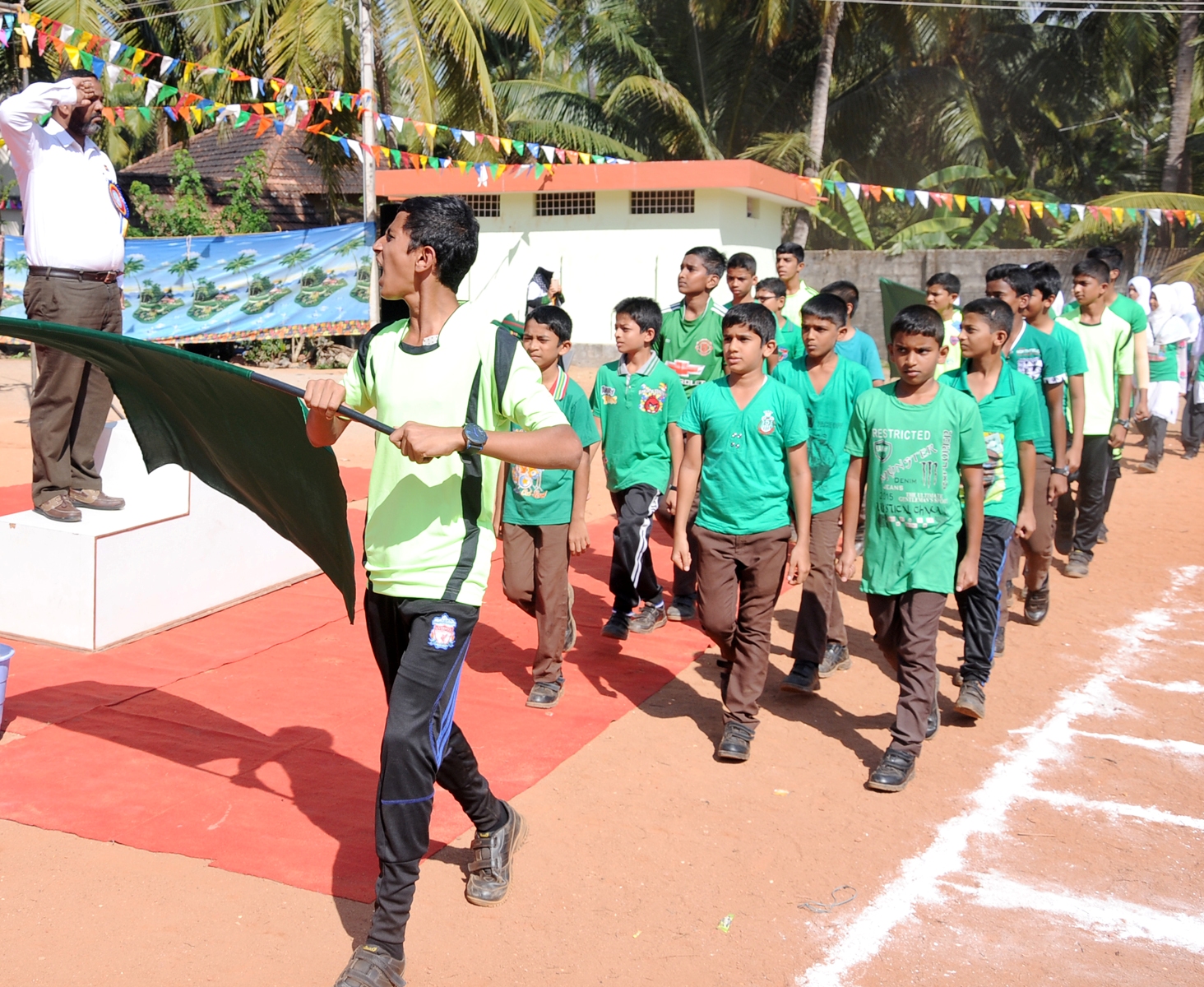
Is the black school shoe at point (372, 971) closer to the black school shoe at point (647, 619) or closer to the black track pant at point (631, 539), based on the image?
the black track pant at point (631, 539)

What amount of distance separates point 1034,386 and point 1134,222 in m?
17.4

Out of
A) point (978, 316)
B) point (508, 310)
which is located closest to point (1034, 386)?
point (978, 316)

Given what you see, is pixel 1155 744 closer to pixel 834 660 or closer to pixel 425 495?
pixel 834 660

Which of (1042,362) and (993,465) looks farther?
(1042,362)

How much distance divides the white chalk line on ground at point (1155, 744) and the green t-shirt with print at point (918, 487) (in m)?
1.19

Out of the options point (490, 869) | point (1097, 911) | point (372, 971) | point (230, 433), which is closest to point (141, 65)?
point (230, 433)

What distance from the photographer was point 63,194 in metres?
5.97

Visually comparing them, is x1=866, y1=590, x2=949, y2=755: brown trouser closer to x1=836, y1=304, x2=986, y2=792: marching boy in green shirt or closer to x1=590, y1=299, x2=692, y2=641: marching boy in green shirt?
x1=836, y1=304, x2=986, y2=792: marching boy in green shirt

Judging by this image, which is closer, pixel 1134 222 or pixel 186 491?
pixel 186 491

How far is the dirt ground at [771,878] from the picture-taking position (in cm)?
322

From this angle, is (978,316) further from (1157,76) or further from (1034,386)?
(1157,76)

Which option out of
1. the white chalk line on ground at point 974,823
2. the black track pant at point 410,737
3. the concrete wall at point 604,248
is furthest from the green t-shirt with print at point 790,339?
the concrete wall at point 604,248

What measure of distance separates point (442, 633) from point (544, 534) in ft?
7.36

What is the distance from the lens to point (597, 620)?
6.72m
